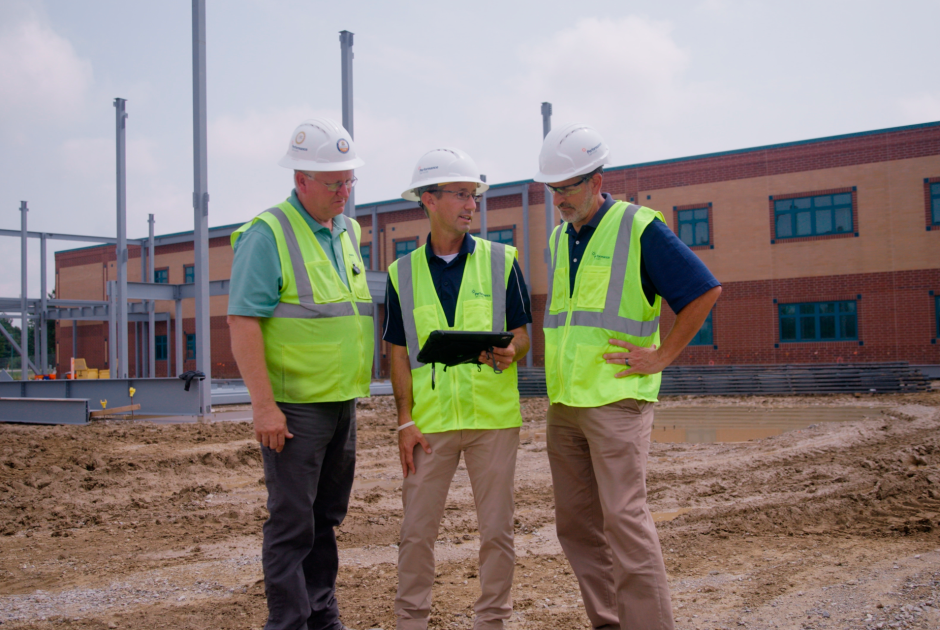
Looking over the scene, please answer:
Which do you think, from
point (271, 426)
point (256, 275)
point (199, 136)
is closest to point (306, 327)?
point (256, 275)

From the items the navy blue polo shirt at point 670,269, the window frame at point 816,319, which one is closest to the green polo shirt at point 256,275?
the navy blue polo shirt at point 670,269

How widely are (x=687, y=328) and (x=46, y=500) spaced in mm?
6626

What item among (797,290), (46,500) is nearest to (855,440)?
(46,500)

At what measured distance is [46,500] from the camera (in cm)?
691

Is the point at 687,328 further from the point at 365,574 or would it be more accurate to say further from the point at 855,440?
the point at 855,440

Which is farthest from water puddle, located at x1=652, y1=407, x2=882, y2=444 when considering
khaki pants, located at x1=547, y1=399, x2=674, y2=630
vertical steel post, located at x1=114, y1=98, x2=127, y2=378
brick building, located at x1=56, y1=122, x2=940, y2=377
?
vertical steel post, located at x1=114, y1=98, x2=127, y2=378

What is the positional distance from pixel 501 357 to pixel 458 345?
235 millimetres

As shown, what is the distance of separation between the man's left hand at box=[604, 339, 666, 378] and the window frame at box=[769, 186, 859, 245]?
23.9m

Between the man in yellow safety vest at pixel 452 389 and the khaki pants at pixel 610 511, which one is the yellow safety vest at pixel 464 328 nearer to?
the man in yellow safety vest at pixel 452 389

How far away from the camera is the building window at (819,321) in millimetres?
23516

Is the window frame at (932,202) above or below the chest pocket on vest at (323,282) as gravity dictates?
above

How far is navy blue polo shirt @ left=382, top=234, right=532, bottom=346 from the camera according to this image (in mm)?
3193

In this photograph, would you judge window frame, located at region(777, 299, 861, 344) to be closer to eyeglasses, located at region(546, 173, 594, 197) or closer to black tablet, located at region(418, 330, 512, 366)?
eyeglasses, located at region(546, 173, 594, 197)

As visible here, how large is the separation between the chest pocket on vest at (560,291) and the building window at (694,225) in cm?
2392
